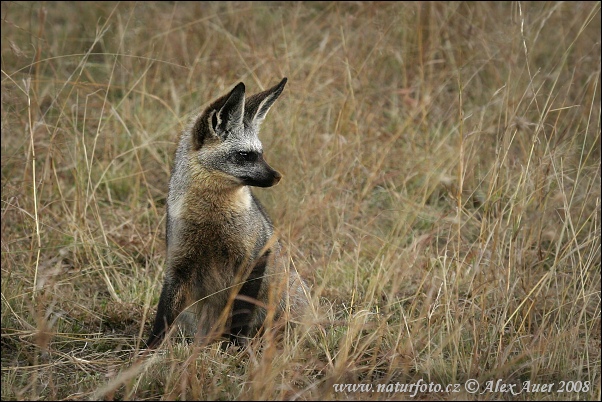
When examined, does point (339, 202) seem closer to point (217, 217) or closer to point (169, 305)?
point (217, 217)

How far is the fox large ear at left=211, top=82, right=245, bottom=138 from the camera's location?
173 inches

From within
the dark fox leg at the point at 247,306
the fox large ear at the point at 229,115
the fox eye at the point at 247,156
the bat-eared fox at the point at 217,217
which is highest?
the fox large ear at the point at 229,115

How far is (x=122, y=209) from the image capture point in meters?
6.37

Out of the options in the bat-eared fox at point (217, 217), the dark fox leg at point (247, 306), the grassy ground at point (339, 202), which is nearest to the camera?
the grassy ground at point (339, 202)

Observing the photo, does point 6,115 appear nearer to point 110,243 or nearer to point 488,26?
point 110,243

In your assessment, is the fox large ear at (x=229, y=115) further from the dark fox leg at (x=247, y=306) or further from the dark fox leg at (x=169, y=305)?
the dark fox leg at (x=169, y=305)

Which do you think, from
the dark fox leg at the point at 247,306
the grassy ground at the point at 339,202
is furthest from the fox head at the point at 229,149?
the dark fox leg at the point at 247,306

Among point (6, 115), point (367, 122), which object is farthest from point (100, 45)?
point (367, 122)

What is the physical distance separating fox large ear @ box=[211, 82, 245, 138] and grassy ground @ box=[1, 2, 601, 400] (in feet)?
2.29

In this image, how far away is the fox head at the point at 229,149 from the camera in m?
4.49

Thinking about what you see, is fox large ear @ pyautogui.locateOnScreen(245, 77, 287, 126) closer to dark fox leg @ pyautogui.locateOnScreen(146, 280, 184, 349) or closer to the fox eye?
the fox eye

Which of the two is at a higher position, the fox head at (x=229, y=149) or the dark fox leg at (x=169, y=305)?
the fox head at (x=229, y=149)

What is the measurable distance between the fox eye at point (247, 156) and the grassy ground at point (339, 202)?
0.48 m

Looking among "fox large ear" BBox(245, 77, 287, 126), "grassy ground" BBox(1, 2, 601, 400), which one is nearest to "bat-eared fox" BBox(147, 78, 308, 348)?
"fox large ear" BBox(245, 77, 287, 126)
